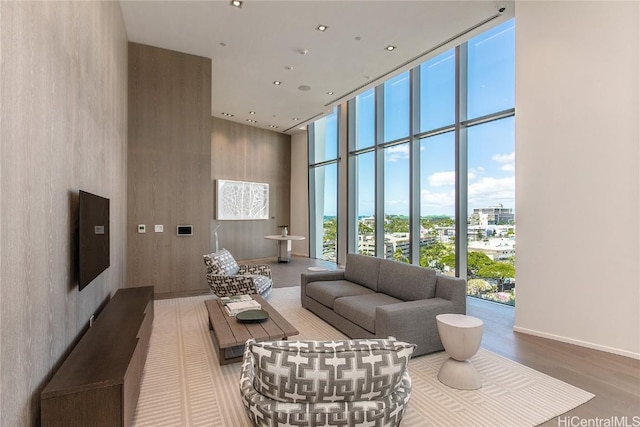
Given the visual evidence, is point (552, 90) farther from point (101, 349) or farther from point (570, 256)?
point (101, 349)

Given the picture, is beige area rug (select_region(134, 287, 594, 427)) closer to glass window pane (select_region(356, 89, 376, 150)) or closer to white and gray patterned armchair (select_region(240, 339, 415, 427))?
white and gray patterned armchair (select_region(240, 339, 415, 427))

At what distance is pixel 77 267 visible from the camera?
2.34 metres

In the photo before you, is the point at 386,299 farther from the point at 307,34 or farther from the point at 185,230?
the point at 307,34

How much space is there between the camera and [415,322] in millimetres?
3023

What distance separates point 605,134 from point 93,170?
512 centimetres

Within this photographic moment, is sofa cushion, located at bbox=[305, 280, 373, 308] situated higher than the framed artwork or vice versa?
the framed artwork

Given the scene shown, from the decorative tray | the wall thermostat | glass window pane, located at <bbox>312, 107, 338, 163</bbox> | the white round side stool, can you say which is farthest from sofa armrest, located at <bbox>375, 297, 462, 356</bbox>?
glass window pane, located at <bbox>312, 107, 338, 163</bbox>

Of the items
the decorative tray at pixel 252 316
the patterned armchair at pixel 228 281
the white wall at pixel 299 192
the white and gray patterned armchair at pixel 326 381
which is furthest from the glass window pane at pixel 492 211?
the white wall at pixel 299 192

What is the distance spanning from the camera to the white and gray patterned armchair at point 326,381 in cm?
130

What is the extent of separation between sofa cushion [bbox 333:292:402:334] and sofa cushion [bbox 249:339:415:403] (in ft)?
5.92

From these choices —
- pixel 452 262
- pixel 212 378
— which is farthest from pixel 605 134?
pixel 212 378

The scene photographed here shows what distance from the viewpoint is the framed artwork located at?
9258 mm

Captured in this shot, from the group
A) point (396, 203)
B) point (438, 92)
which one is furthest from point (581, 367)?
point (438, 92)

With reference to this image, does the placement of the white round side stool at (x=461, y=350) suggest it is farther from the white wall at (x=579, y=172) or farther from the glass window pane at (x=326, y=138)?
the glass window pane at (x=326, y=138)
